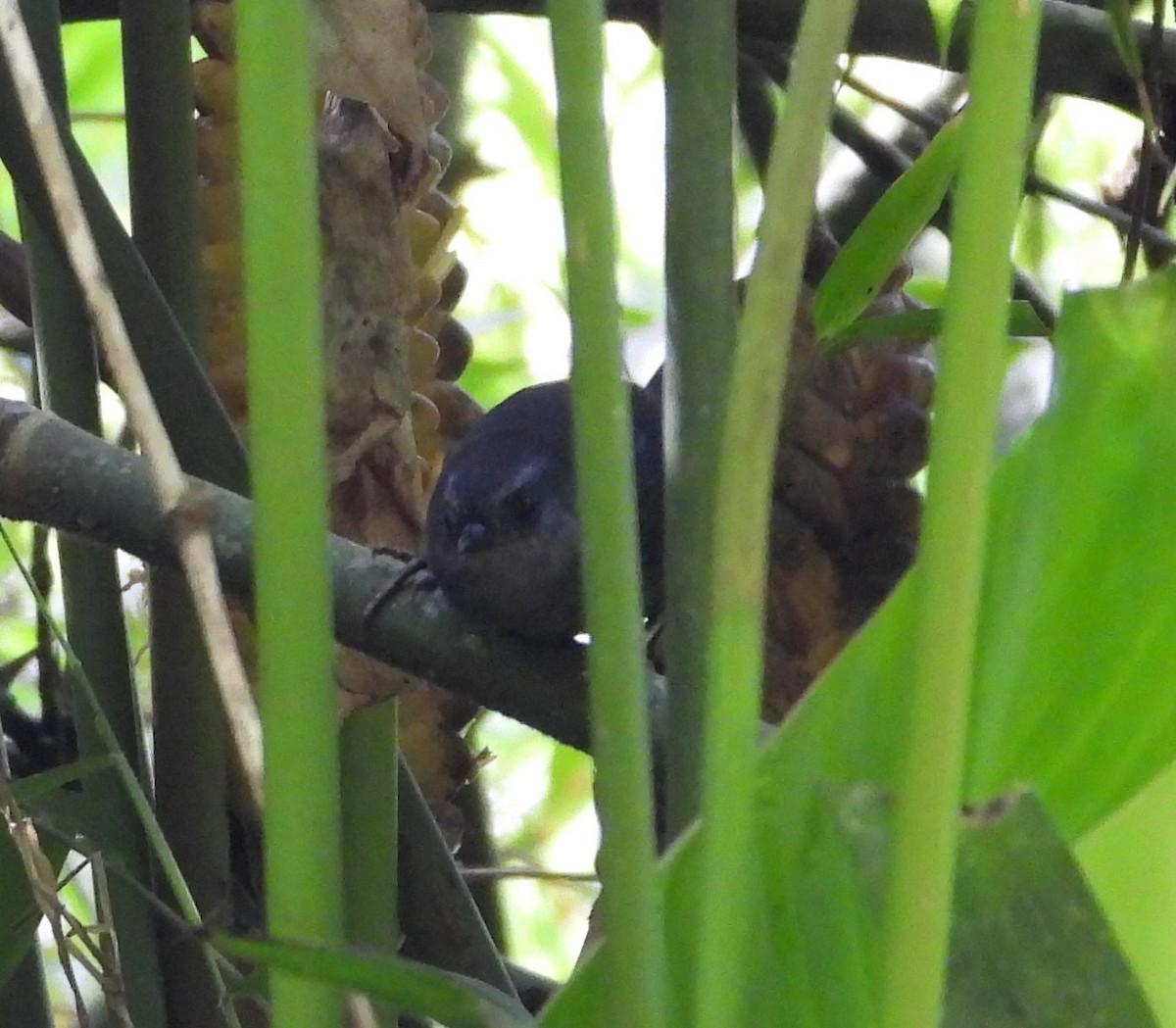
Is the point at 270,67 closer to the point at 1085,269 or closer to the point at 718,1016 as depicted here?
the point at 718,1016

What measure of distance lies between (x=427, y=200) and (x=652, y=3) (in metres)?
0.14

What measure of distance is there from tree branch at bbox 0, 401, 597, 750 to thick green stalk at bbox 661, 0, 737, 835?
16 centimetres

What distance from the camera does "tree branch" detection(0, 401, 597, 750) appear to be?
47 centimetres

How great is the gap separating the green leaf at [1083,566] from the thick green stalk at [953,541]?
0.30 ft

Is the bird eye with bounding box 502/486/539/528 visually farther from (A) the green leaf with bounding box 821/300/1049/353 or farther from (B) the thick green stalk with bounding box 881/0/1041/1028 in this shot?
(B) the thick green stalk with bounding box 881/0/1041/1028

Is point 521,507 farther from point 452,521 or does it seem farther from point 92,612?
point 92,612

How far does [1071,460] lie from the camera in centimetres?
27

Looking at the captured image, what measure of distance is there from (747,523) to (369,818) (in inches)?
12.8

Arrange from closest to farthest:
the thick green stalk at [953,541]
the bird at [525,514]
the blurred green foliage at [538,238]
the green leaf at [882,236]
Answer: the thick green stalk at [953,541], the green leaf at [882,236], the bird at [525,514], the blurred green foliage at [538,238]

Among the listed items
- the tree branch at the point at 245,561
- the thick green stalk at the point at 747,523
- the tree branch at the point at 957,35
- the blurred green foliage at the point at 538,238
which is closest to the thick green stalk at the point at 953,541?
the thick green stalk at the point at 747,523

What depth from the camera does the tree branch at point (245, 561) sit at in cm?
47

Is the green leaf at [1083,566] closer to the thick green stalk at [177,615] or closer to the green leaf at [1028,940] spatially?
the green leaf at [1028,940]

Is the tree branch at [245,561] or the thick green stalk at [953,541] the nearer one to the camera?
the thick green stalk at [953,541]

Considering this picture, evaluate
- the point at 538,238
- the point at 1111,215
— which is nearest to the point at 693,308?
the point at 1111,215
